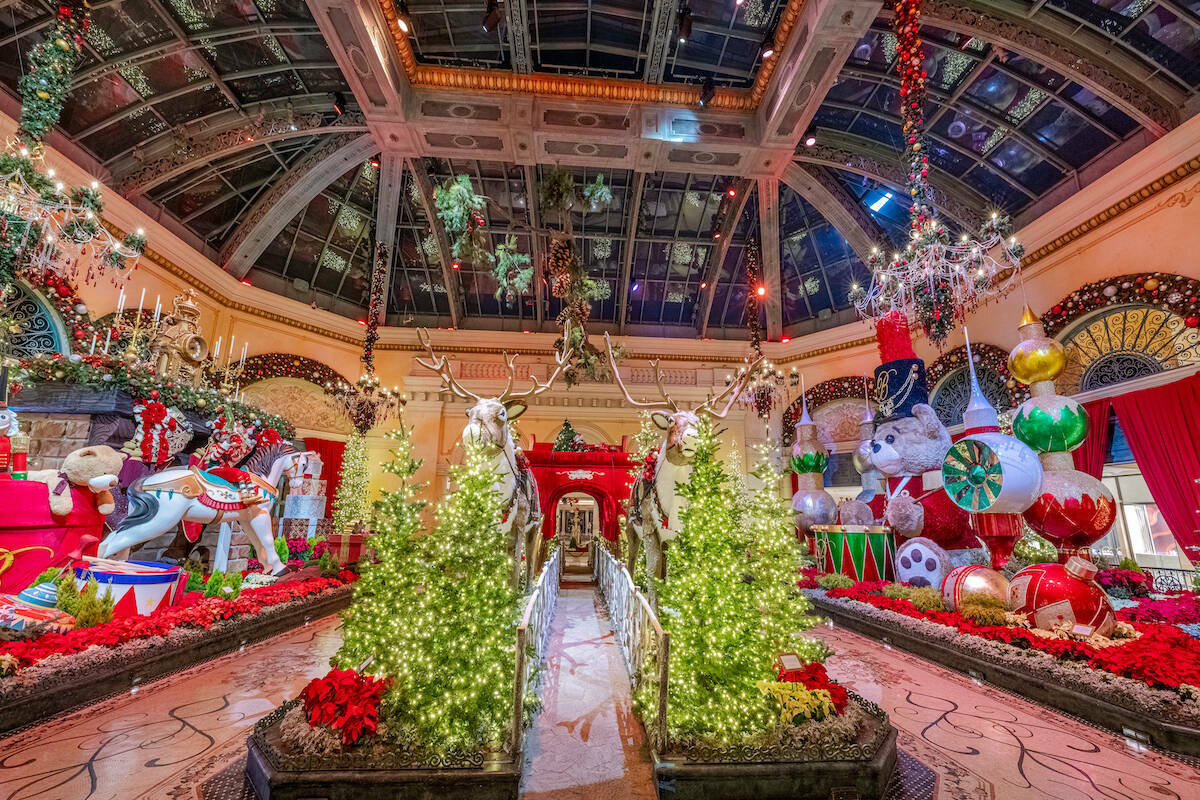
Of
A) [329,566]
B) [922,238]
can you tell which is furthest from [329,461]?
[922,238]

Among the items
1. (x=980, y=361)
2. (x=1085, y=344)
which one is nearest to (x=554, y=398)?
(x=980, y=361)

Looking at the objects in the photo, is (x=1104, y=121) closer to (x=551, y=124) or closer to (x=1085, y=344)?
(x=1085, y=344)

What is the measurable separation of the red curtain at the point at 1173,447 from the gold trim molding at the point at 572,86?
8723mm

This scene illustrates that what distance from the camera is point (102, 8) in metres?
7.64

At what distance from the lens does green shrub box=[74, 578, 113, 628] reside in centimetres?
418

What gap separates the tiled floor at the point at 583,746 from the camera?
102 inches

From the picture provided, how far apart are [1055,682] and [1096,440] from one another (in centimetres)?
657

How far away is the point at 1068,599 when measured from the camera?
4.64 m

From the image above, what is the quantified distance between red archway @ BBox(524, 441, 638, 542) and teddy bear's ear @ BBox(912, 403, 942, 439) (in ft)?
21.0

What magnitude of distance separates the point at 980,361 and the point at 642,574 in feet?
32.1

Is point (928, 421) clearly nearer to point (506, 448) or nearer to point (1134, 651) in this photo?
point (1134, 651)

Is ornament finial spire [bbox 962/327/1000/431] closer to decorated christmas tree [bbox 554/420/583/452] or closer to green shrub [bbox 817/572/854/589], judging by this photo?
green shrub [bbox 817/572/854/589]

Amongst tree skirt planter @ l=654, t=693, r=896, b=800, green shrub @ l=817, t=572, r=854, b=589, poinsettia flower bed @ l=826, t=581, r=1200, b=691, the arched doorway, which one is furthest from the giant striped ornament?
the arched doorway

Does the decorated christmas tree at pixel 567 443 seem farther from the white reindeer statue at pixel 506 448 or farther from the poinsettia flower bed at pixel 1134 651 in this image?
the poinsettia flower bed at pixel 1134 651
